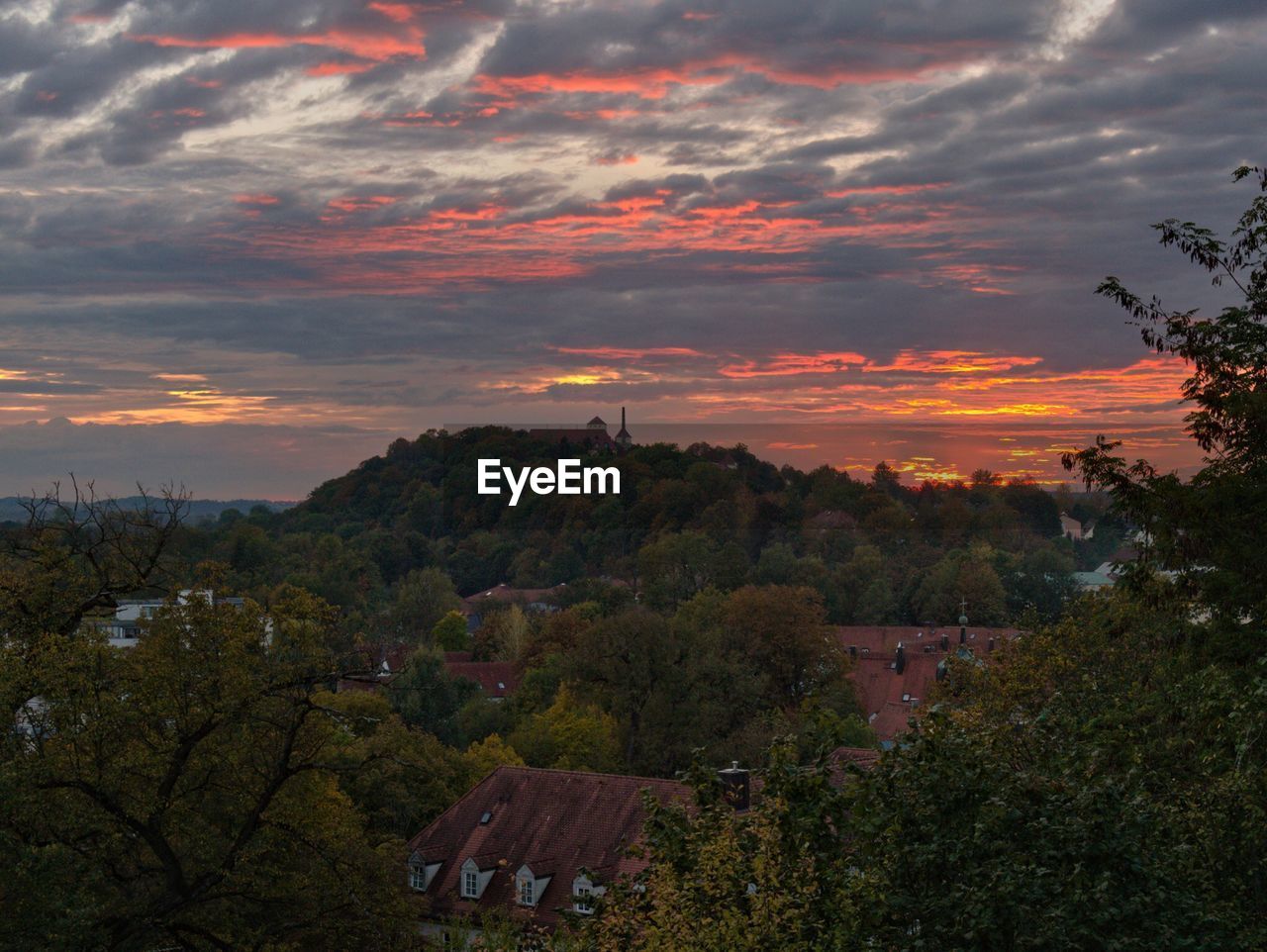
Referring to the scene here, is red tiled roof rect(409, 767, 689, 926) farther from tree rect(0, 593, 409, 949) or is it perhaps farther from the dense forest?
the dense forest

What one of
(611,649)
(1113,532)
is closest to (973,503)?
(1113,532)

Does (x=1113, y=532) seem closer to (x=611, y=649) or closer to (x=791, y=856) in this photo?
(x=611, y=649)

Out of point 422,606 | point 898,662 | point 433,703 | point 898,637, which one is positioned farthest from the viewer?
point 422,606

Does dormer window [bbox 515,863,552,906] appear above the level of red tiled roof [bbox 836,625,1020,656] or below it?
above

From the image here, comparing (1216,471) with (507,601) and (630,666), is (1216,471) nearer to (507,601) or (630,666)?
(630,666)

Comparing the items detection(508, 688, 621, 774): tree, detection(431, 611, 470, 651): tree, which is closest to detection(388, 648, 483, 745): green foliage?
detection(508, 688, 621, 774): tree

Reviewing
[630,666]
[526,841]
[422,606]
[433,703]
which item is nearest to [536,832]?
[526,841]

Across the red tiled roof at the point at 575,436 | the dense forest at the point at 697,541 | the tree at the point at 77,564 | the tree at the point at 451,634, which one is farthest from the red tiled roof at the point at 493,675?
the red tiled roof at the point at 575,436

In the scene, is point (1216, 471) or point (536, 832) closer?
point (1216, 471)
